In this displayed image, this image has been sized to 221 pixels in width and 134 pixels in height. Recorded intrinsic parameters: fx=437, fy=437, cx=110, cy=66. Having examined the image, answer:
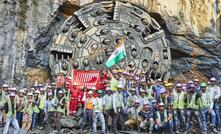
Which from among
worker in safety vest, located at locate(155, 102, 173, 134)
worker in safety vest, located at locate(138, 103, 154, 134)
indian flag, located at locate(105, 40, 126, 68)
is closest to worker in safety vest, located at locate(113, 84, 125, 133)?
worker in safety vest, located at locate(138, 103, 154, 134)

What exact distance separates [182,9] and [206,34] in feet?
4.97

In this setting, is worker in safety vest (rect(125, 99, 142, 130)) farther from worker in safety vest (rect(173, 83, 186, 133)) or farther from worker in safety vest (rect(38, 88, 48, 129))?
worker in safety vest (rect(38, 88, 48, 129))

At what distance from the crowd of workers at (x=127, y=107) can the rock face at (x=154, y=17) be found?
3.16 m

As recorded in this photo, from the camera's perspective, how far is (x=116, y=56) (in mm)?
16984

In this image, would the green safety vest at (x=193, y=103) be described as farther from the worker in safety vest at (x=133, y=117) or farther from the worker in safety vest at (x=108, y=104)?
the worker in safety vest at (x=108, y=104)

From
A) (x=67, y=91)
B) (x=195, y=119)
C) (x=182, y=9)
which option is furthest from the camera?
(x=182, y=9)

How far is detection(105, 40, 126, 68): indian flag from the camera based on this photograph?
1688 centimetres

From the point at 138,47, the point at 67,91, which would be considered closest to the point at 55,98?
the point at 67,91

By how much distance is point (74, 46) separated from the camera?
1705cm

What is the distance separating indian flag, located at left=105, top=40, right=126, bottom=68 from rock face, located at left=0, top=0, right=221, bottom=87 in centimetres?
218

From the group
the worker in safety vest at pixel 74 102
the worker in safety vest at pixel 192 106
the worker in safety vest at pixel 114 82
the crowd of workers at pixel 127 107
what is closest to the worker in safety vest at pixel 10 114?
the crowd of workers at pixel 127 107

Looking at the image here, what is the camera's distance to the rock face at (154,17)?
16.6 meters

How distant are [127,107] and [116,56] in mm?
4134

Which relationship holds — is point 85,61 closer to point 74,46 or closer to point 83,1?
point 74,46
